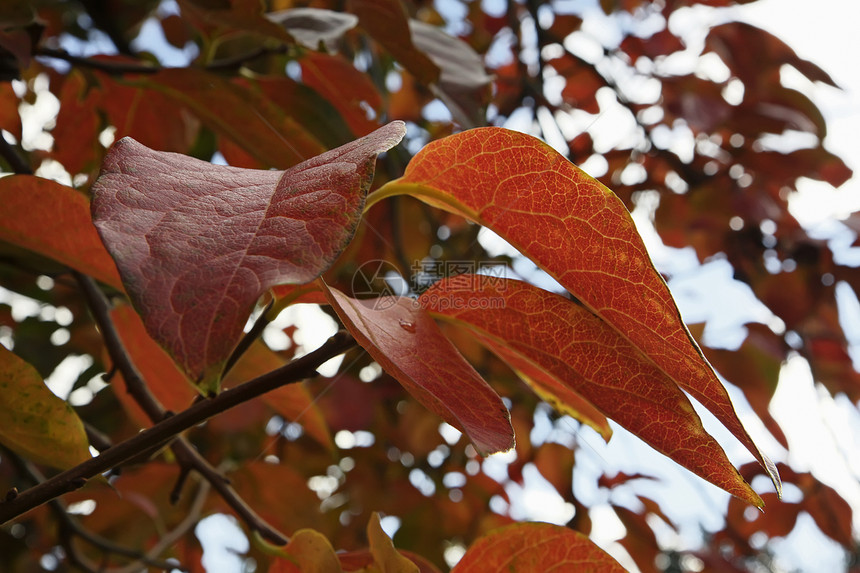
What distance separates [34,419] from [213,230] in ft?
0.78

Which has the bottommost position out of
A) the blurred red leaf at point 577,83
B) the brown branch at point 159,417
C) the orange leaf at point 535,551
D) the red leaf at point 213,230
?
the blurred red leaf at point 577,83

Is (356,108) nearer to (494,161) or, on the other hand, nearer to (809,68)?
(494,161)

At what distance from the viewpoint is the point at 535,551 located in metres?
0.39

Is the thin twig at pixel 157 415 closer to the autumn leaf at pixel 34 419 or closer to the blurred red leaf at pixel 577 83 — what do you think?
the autumn leaf at pixel 34 419

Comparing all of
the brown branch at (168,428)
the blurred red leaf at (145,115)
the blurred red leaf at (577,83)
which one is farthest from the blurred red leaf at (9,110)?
the blurred red leaf at (577,83)

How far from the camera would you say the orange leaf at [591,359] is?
276mm

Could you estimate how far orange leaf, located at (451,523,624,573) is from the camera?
0.37m

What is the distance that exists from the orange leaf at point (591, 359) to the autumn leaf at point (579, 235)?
0.02 m

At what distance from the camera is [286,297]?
32cm

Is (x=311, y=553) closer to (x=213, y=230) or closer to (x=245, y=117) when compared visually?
(x=213, y=230)

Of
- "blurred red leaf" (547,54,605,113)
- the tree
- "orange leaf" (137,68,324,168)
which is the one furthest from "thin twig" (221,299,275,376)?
"blurred red leaf" (547,54,605,113)

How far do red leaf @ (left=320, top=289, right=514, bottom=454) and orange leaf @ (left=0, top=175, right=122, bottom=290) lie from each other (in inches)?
7.7

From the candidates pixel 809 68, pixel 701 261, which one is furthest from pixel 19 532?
pixel 809 68

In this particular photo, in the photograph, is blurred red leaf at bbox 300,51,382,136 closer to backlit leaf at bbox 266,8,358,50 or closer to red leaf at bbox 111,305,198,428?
backlit leaf at bbox 266,8,358,50
